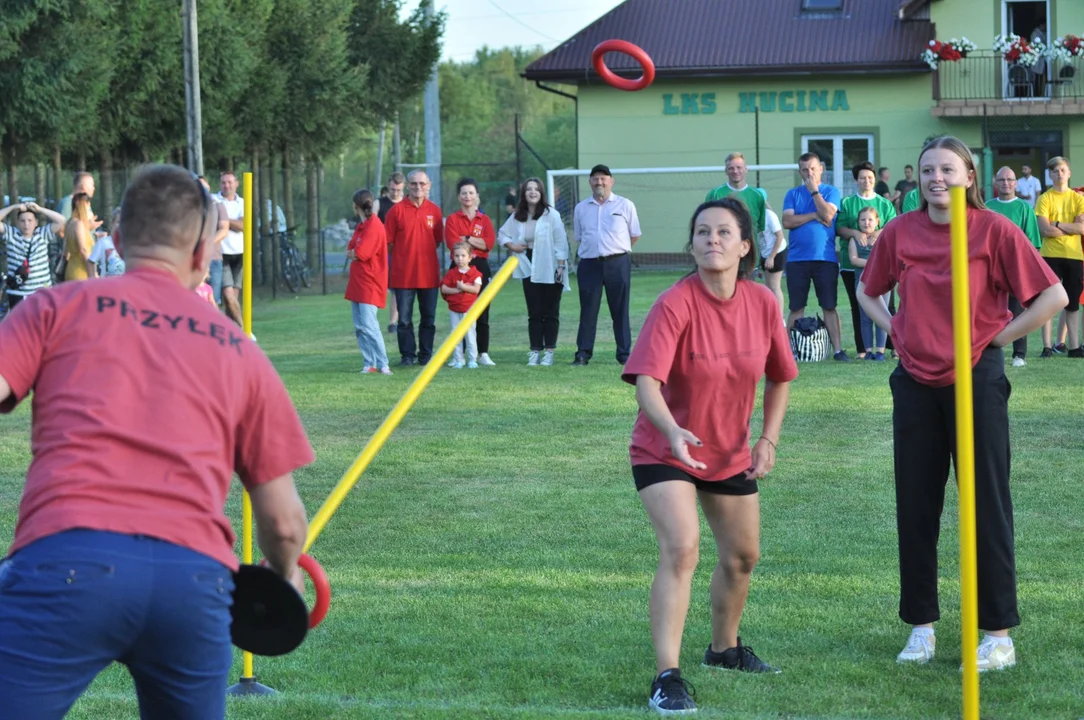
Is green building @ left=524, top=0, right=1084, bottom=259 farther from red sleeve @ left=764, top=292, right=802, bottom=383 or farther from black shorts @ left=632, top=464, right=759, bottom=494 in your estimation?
black shorts @ left=632, top=464, right=759, bottom=494

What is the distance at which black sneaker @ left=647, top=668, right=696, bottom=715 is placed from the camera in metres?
4.86

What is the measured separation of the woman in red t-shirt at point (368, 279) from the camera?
47.4 feet

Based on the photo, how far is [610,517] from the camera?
8.05m

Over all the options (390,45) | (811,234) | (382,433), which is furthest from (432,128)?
(382,433)

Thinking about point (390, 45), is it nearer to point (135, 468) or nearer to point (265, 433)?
point (265, 433)

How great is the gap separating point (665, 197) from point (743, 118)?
330 cm

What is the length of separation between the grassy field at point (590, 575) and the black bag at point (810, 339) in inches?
90.4

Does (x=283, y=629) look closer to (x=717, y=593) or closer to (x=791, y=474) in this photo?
(x=717, y=593)

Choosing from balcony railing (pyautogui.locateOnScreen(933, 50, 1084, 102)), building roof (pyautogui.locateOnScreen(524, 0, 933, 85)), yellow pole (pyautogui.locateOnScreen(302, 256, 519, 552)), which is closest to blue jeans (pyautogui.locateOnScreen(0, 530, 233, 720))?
yellow pole (pyautogui.locateOnScreen(302, 256, 519, 552))

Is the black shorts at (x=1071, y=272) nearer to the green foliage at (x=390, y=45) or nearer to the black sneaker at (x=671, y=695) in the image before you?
the black sneaker at (x=671, y=695)

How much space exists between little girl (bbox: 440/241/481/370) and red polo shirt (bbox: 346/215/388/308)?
64 cm

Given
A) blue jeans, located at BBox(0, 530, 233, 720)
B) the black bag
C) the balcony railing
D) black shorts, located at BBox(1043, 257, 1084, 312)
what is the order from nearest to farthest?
blue jeans, located at BBox(0, 530, 233, 720)
black shorts, located at BBox(1043, 257, 1084, 312)
the black bag
the balcony railing

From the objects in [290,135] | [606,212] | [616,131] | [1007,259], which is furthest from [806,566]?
[616,131]

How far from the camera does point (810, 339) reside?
1487 centimetres
